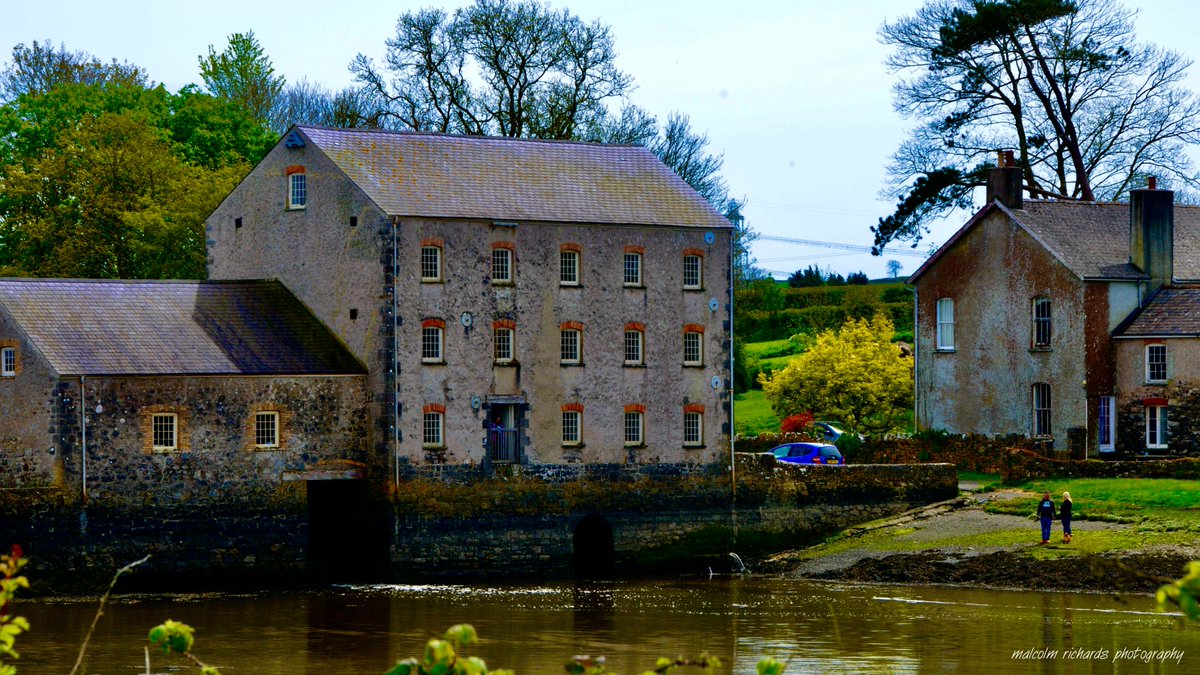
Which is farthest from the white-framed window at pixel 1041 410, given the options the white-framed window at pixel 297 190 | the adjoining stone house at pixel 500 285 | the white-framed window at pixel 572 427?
the white-framed window at pixel 297 190

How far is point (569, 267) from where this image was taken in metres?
48.6

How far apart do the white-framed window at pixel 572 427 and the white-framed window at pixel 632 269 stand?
386 cm

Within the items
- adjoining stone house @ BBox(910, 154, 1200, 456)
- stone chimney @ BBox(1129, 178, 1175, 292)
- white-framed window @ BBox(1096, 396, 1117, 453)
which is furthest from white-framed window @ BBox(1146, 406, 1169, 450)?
stone chimney @ BBox(1129, 178, 1175, 292)

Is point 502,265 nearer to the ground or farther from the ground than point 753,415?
farther from the ground

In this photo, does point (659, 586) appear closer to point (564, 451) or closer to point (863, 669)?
point (564, 451)

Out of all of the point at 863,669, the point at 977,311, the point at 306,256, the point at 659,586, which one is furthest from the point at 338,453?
the point at 977,311

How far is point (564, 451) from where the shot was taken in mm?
48219

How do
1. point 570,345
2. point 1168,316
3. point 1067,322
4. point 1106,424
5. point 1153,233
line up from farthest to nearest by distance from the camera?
1. point 1153,233
2. point 1067,322
3. point 1106,424
4. point 1168,316
5. point 570,345

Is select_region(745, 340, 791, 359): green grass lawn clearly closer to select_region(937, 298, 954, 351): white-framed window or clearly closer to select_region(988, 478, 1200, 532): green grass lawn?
select_region(937, 298, 954, 351): white-framed window

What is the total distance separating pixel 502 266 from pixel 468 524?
6777mm

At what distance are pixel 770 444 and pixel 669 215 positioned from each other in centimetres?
1260

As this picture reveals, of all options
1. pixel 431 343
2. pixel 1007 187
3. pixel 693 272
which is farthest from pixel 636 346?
pixel 1007 187

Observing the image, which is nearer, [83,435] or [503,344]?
[83,435]

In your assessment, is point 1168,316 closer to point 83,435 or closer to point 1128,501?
point 1128,501
